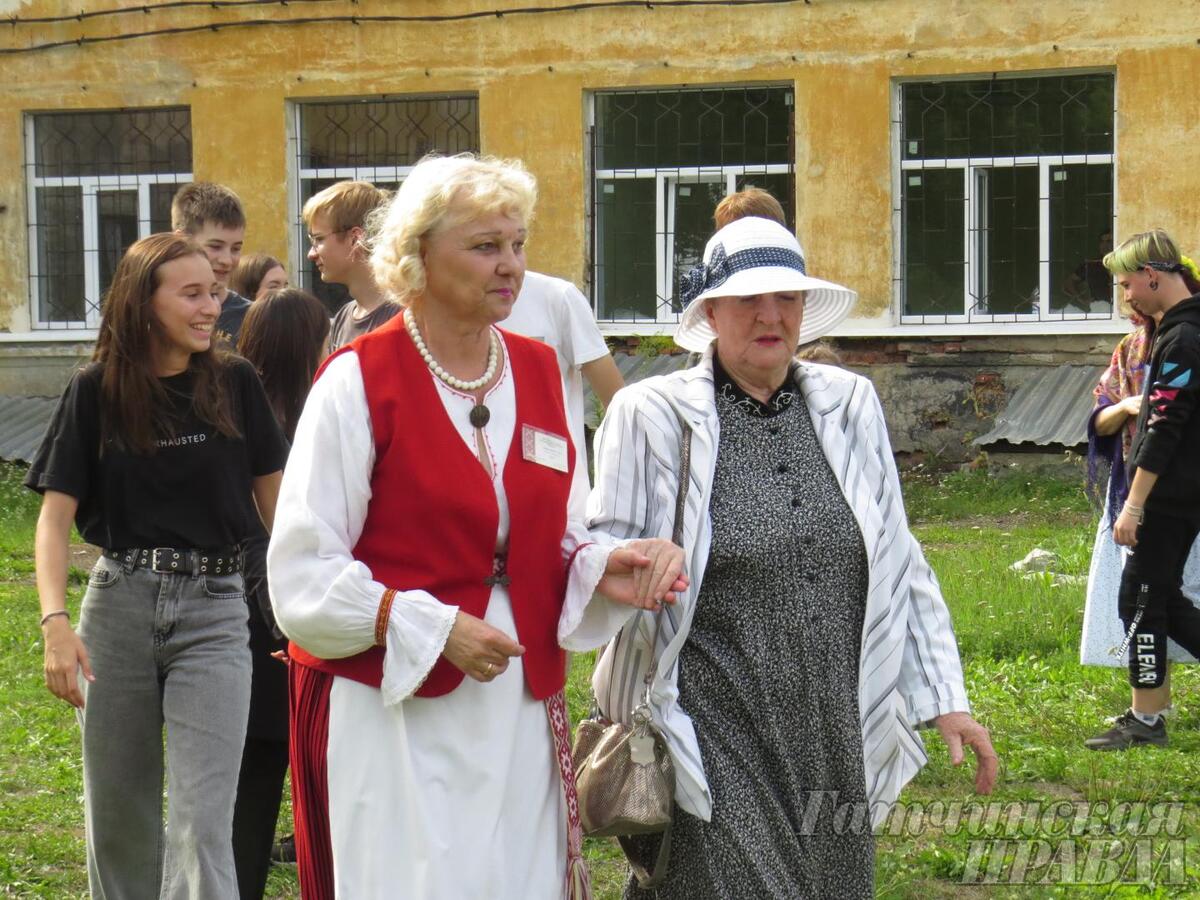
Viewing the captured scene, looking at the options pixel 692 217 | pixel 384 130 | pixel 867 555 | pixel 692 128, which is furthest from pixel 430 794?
pixel 384 130

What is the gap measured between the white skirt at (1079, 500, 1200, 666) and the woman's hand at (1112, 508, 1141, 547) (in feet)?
1.85

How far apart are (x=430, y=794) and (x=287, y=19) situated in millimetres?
14013

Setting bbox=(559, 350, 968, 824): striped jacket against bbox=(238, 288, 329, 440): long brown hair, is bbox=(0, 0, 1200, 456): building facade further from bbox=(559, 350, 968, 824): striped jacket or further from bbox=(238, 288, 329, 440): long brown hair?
bbox=(559, 350, 968, 824): striped jacket

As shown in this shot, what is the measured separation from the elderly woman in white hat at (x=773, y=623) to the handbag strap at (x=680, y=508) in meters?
0.01

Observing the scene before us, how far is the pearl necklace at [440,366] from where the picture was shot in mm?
3344

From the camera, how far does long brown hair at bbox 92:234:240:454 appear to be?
4.20 metres

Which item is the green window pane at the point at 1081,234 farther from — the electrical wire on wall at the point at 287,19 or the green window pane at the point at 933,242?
the electrical wire on wall at the point at 287,19

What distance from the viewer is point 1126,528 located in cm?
676

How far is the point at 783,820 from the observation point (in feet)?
12.0

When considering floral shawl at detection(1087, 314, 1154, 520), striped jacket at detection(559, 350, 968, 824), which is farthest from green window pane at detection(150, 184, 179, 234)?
striped jacket at detection(559, 350, 968, 824)

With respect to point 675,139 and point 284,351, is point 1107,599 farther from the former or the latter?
point 675,139

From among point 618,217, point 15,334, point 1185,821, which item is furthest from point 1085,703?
point 15,334

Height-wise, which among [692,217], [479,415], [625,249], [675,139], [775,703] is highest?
[675,139]

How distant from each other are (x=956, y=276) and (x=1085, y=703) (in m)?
8.09
